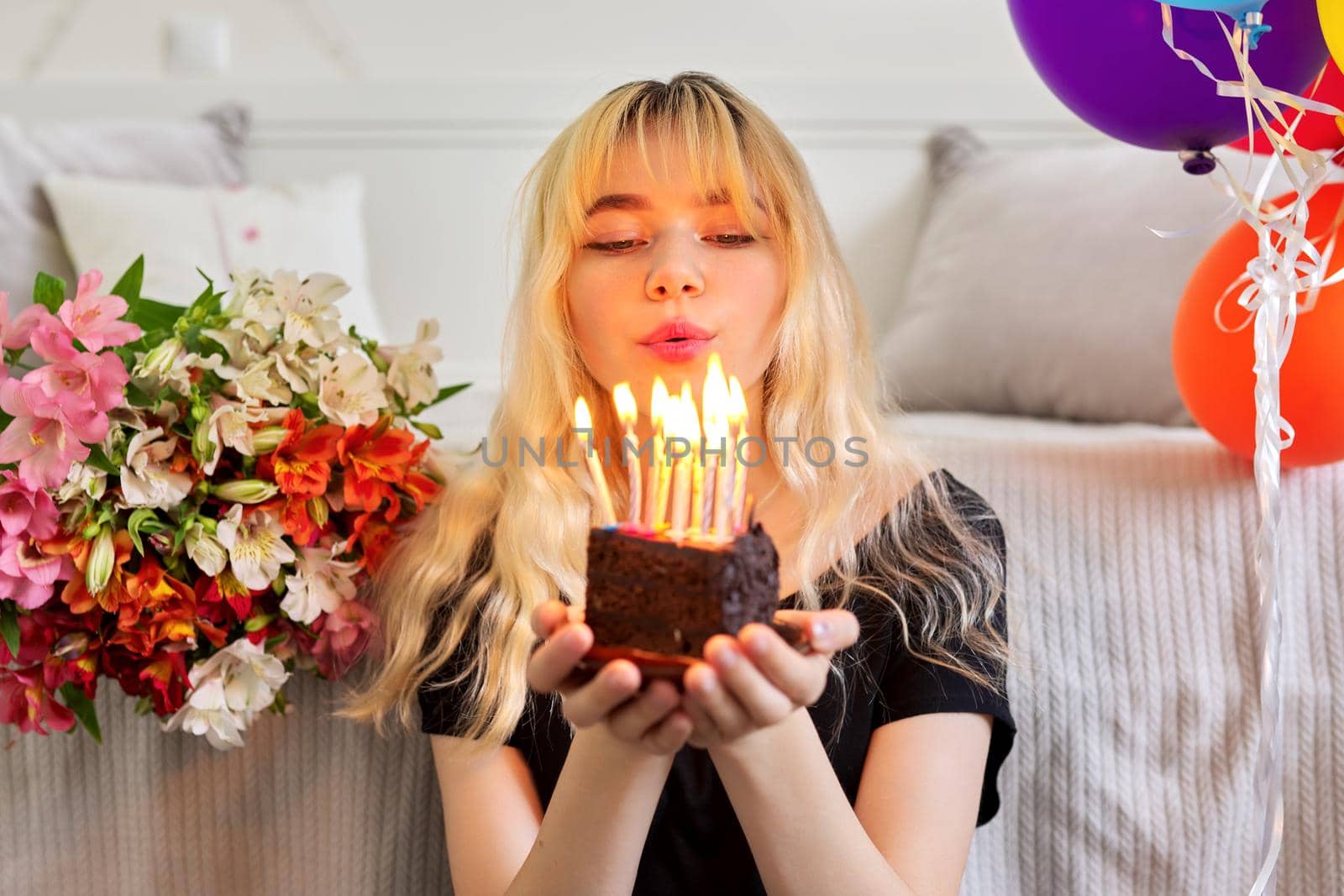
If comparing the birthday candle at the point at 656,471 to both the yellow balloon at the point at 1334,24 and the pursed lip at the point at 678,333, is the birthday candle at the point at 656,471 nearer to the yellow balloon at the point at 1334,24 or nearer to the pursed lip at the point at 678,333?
the pursed lip at the point at 678,333

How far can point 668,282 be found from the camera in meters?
1.04

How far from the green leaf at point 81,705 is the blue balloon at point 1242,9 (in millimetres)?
1118

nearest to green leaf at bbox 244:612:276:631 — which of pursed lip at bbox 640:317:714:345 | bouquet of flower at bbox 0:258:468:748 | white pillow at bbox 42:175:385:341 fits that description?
→ bouquet of flower at bbox 0:258:468:748

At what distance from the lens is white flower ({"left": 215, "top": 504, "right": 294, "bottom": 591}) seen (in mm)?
1034

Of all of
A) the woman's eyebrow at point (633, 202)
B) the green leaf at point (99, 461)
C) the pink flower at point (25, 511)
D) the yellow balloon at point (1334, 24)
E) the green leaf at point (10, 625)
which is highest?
the yellow balloon at point (1334, 24)

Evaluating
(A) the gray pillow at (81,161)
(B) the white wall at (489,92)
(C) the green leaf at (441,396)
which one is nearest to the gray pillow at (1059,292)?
(B) the white wall at (489,92)

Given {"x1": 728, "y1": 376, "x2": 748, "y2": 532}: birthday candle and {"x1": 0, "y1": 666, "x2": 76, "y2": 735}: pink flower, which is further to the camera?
{"x1": 0, "y1": 666, "x2": 76, "y2": 735}: pink flower

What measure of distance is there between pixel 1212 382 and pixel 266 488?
89 cm

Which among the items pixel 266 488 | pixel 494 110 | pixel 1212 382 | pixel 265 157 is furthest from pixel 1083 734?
pixel 265 157

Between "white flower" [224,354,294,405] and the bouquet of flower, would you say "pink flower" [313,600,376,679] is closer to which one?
the bouquet of flower

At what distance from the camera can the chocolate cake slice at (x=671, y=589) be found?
685 mm

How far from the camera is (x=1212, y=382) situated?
1156mm

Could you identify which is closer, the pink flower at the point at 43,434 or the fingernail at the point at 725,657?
the fingernail at the point at 725,657

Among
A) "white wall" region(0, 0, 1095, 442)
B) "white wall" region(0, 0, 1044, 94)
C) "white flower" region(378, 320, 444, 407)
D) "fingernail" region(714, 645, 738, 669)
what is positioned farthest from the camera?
"white wall" region(0, 0, 1044, 94)
